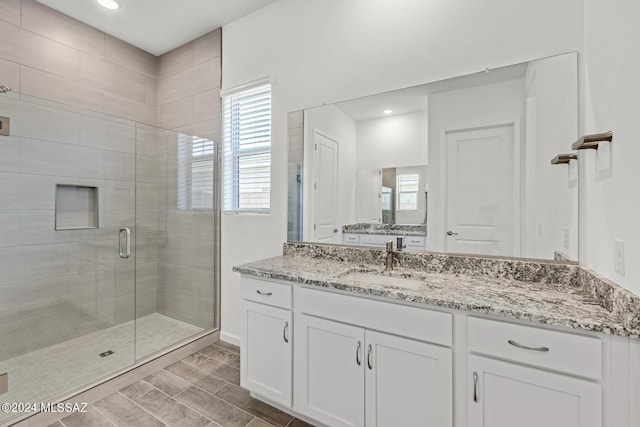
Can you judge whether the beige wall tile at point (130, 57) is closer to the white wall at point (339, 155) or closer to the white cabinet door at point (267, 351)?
the white wall at point (339, 155)

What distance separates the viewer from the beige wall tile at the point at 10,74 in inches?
86.0

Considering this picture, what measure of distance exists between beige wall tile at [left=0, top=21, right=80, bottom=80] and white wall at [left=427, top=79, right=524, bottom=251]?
3.00 meters

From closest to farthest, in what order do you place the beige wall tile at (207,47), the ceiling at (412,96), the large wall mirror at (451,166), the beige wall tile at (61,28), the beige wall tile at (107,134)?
the large wall mirror at (451,166), the ceiling at (412,96), the beige wall tile at (61,28), the beige wall tile at (107,134), the beige wall tile at (207,47)

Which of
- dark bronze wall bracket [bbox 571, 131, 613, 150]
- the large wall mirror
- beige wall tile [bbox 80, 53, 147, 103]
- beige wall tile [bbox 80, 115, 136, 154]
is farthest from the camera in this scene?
beige wall tile [bbox 80, 53, 147, 103]

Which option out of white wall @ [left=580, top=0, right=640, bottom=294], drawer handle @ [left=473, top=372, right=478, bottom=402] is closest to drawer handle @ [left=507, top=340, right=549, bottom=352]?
drawer handle @ [left=473, top=372, right=478, bottom=402]

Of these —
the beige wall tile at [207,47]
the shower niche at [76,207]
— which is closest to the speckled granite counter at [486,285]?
the shower niche at [76,207]

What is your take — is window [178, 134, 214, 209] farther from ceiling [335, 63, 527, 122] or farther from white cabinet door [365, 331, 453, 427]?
white cabinet door [365, 331, 453, 427]

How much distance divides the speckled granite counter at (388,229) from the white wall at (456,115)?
0.06 m

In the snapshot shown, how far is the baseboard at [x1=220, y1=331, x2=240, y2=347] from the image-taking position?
2.68m

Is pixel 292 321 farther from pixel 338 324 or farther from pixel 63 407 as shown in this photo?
pixel 63 407

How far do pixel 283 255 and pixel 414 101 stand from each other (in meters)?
1.46

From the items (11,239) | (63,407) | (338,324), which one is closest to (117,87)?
(11,239)

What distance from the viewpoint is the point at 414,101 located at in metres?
1.86

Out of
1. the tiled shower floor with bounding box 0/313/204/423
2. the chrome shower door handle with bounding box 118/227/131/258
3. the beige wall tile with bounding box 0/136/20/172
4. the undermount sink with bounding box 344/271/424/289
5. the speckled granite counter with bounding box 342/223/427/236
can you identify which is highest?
the beige wall tile with bounding box 0/136/20/172
